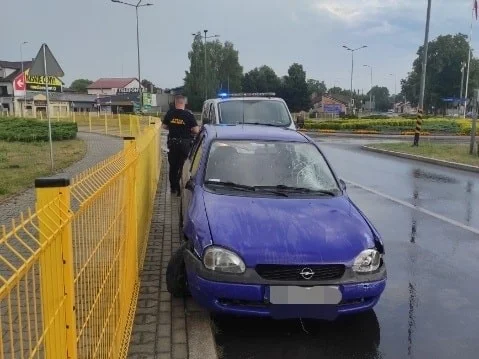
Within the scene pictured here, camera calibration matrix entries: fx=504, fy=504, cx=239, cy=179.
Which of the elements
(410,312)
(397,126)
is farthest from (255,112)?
(397,126)

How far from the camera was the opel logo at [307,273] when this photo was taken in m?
3.78

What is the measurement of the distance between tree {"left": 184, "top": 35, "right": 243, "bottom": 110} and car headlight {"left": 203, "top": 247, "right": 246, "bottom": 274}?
86774 millimetres

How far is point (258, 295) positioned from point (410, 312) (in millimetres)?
1632

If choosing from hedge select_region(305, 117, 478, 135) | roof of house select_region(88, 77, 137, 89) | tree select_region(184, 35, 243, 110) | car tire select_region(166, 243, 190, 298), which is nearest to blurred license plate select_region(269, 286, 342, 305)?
car tire select_region(166, 243, 190, 298)

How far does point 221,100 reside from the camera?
1154 cm

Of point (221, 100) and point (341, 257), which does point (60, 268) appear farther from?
point (221, 100)

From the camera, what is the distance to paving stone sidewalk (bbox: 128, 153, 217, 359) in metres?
3.65

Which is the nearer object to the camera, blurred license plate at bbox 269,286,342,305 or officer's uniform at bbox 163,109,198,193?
blurred license plate at bbox 269,286,342,305

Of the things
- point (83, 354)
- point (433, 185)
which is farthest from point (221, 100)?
point (83, 354)

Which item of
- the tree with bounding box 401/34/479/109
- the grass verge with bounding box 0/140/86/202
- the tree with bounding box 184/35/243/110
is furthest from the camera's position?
the tree with bounding box 401/34/479/109

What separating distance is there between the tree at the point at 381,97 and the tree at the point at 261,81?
7158 cm

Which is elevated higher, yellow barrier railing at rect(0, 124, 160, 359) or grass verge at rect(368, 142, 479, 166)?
yellow barrier railing at rect(0, 124, 160, 359)

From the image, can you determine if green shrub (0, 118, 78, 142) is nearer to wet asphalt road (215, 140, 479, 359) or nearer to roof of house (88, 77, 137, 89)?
wet asphalt road (215, 140, 479, 359)

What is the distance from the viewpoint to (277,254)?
3805mm
